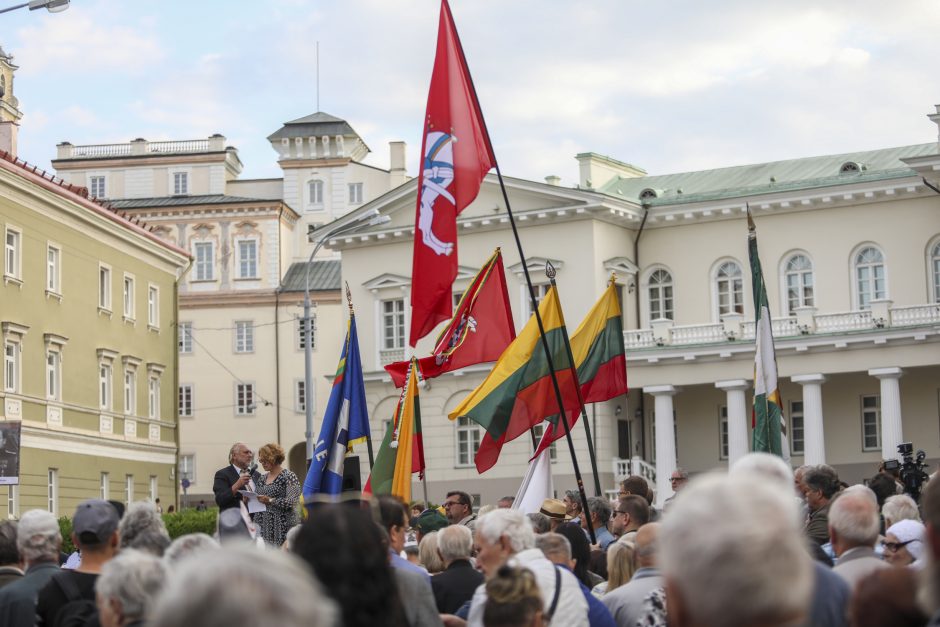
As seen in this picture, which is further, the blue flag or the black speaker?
the black speaker

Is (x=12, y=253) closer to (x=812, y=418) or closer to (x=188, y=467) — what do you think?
(x=812, y=418)

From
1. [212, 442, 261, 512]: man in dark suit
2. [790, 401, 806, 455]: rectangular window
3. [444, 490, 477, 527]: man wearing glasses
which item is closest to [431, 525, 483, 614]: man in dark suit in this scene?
[444, 490, 477, 527]: man wearing glasses

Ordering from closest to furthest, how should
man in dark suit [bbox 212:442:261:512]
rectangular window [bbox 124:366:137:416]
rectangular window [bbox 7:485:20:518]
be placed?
1. man in dark suit [bbox 212:442:261:512]
2. rectangular window [bbox 7:485:20:518]
3. rectangular window [bbox 124:366:137:416]

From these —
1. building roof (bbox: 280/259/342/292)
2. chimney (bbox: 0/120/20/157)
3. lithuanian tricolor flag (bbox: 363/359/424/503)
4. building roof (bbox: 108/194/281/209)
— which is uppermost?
building roof (bbox: 108/194/281/209)

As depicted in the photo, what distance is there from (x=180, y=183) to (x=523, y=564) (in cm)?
7769

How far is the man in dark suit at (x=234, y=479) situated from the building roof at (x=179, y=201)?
65466 mm

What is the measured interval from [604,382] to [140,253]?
35203 millimetres

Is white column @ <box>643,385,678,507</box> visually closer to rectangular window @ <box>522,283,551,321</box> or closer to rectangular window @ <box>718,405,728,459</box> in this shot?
rectangular window @ <box>718,405,728,459</box>

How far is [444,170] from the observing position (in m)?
15.8

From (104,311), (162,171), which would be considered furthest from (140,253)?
(162,171)

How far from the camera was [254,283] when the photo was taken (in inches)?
3100

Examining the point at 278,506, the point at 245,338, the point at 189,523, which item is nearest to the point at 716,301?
the point at 189,523

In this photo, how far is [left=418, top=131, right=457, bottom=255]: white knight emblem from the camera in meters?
15.6

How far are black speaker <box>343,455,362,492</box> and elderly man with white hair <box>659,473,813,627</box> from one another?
537 inches
